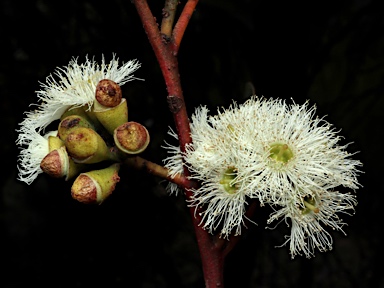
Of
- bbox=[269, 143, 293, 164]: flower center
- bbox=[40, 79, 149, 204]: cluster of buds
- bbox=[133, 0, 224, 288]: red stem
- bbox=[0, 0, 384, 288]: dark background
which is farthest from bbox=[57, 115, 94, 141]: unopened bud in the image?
bbox=[0, 0, 384, 288]: dark background

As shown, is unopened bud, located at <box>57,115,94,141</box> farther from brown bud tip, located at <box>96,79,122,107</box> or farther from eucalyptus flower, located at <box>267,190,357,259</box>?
eucalyptus flower, located at <box>267,190,357,259</box>

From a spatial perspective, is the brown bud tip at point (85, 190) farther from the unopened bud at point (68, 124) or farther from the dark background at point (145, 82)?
the dark background at point (145, 82)

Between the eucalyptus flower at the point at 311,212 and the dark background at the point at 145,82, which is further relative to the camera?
the dark background at the point at 145,82

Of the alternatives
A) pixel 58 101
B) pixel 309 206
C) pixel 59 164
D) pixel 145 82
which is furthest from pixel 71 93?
pixel 145 82

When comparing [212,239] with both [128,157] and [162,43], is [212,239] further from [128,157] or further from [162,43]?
[162,43]

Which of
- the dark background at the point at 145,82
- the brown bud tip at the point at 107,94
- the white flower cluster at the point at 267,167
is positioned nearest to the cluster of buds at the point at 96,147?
the brown bud tip at the point at 107,94

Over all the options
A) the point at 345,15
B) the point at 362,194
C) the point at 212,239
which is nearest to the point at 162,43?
the point at 212,239
